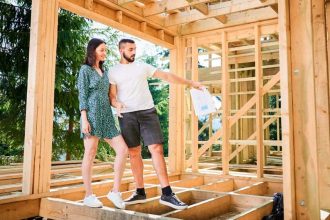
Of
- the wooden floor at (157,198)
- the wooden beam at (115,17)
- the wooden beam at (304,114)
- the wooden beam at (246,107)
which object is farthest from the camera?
the wooden beam at (246,107)

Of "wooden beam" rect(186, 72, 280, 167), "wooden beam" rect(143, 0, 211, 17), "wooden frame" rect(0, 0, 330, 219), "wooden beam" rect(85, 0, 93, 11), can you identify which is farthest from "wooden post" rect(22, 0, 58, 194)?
"wooden beam" rect(186, 72, 280, 167)

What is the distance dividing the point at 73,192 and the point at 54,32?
1931 mm

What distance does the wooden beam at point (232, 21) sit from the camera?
16.8ft

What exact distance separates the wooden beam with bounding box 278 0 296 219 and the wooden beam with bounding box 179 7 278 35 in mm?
2715

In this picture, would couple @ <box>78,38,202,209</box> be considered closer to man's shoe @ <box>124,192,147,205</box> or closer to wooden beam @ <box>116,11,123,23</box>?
man's shoe @ <box>124,192,147,205</box>

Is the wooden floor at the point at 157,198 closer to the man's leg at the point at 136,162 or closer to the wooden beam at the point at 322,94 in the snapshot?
the man's leg at the point at 136,162

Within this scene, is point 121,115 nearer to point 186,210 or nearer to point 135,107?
point 135,107

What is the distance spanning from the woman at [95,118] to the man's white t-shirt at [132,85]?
139 millimetres

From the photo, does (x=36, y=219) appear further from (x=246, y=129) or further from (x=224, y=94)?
(x=246, y=129)

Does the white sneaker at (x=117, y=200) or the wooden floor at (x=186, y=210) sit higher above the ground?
the white sneaker at (x=117, y=200)

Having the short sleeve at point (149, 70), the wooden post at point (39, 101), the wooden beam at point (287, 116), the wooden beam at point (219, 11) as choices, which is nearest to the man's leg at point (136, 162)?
the short sleeve at point (149, 70)

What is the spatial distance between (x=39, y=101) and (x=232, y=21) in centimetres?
339

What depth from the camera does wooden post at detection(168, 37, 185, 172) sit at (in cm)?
591

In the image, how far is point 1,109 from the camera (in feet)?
22.0
